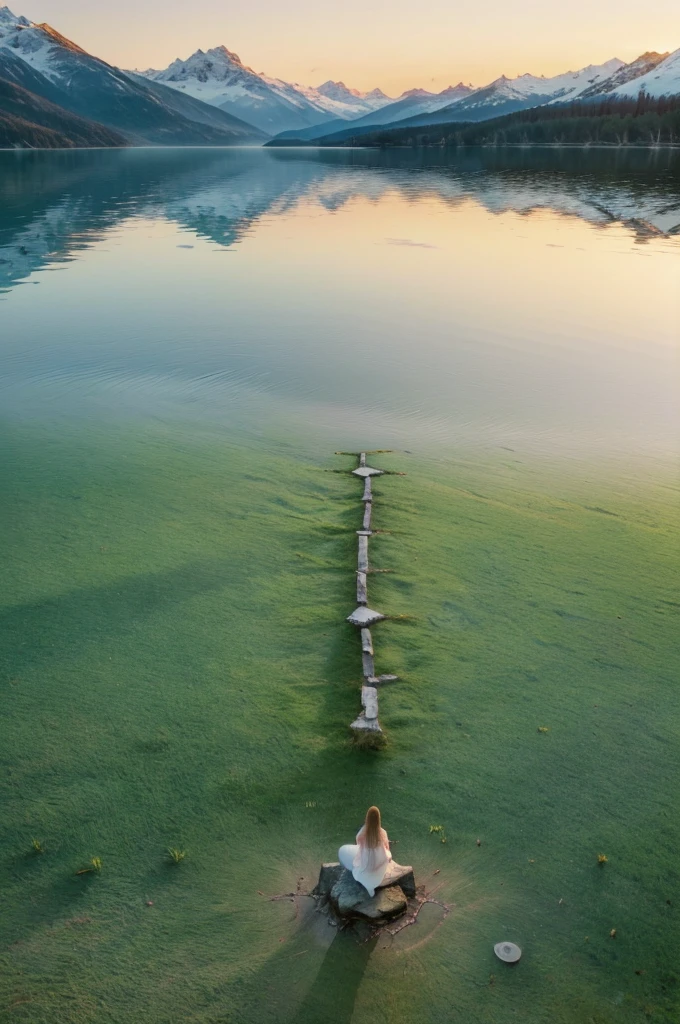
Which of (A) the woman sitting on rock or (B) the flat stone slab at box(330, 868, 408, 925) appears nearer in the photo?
(A) the woman sitting on rock

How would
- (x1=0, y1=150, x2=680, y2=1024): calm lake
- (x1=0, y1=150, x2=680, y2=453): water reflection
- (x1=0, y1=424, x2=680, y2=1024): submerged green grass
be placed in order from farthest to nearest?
(x1=0, y1=150, x2=680, y2=453): water reflection → (x1=0, y1=150, x2=680, y2=1024): calm lake → (x1=0, y1=424, x2=680, y2=1024): submerged green grass

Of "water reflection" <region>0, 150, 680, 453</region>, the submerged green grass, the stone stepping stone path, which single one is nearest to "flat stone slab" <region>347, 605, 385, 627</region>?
the stone stepping stone path

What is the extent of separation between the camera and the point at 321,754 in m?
7.92

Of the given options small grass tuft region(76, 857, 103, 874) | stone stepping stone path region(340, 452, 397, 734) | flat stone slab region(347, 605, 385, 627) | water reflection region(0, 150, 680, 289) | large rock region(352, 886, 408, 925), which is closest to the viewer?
large rock region(352, 886, 408, 925)

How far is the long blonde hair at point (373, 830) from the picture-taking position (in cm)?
588

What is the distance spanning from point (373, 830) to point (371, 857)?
26 centimetres

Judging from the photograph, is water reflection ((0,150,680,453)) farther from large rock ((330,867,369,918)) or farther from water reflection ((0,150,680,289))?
large rock ((330,867,369,918))

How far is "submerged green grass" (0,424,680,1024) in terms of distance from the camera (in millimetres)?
5809

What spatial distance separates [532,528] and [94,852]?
874 centimetres

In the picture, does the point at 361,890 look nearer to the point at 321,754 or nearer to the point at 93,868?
the point at 321,754

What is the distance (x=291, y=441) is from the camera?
55.3ft

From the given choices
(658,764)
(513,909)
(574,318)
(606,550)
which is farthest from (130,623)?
(574,318)

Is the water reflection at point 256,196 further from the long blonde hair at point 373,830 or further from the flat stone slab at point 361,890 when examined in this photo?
the long blonde hair at point 373,830

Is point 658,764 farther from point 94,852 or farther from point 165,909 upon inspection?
point 94,852
